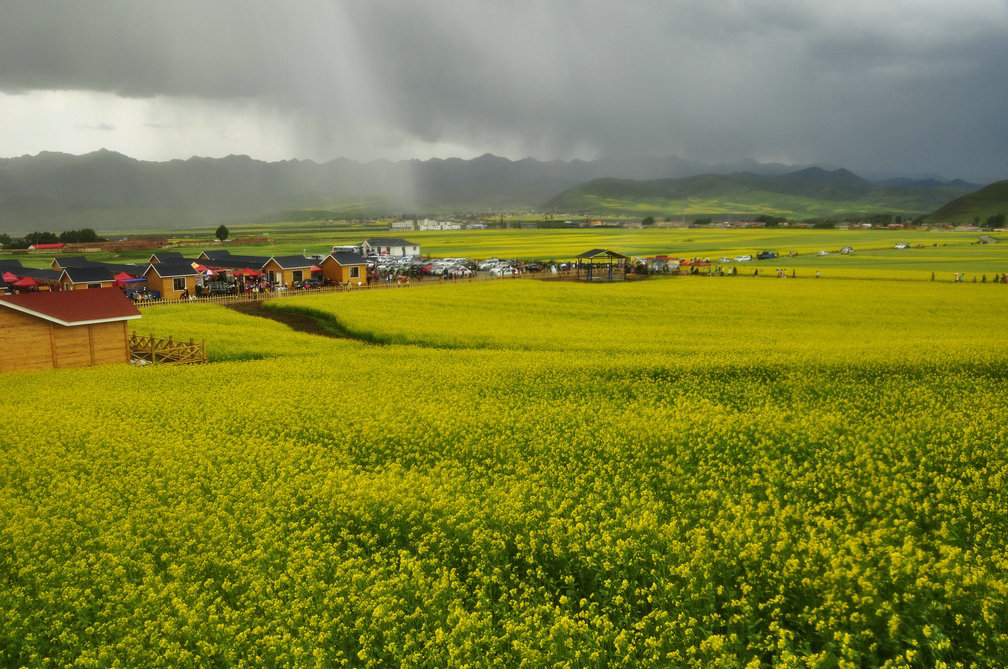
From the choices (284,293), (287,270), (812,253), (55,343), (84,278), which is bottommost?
(284,293)

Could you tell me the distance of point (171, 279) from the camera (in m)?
76.9

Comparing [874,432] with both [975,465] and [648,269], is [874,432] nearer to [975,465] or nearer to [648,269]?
[975,465]

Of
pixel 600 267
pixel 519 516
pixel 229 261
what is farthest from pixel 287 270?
pixel 519 516

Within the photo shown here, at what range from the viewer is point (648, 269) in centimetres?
9100

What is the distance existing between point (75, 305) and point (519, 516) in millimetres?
32567

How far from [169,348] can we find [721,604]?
3695cm

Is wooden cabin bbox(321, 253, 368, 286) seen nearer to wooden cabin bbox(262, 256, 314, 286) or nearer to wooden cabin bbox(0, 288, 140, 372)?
wooden cabin bbox(262, 256, 314, 286)

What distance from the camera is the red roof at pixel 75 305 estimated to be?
3459 cm

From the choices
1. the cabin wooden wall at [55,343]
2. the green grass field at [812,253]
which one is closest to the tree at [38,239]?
the green grass field at [812,253]

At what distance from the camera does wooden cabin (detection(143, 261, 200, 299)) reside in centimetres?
7625

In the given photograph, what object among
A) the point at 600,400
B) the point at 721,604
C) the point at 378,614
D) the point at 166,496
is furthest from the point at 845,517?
the point at 166,496

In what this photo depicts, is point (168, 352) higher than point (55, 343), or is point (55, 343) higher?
point (55, 343)

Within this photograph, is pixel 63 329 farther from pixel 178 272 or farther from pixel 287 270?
pixel 287 270

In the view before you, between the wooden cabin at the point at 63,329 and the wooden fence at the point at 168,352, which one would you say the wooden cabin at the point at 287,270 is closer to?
the wooden fence at the point at 168,352
